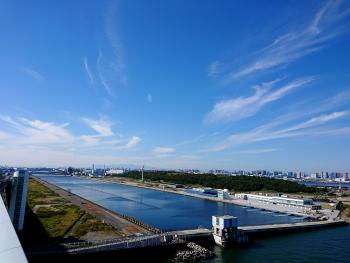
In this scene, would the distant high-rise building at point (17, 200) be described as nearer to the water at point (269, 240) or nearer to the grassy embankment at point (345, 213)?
the water at point (269, 240)

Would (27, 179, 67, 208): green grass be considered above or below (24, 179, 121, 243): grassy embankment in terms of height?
above

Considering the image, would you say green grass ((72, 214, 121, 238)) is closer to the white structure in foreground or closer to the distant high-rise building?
the distant high-rise building

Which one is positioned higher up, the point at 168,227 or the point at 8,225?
the point at 8,225

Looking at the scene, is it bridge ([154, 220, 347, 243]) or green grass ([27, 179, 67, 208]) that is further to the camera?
green grass ([27, 179, 67, 208])

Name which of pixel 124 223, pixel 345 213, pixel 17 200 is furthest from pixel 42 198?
pixel 345 213

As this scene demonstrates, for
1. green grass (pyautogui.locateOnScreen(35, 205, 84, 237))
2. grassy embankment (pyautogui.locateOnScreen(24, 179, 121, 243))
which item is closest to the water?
grassy embankment (pyautogui.locateOnScreen(24, 179, 121, 243))

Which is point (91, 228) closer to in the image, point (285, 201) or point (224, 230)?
point (224, 230)

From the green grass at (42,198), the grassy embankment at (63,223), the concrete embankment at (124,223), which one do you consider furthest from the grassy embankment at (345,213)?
the green grass at (42,198)

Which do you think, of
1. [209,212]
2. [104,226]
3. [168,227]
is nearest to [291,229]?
[168,227]

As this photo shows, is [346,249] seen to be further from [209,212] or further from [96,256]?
[209,212]

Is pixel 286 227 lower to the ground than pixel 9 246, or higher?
lower

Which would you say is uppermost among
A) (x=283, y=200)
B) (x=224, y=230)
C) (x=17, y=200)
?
(x=17, y=200)
